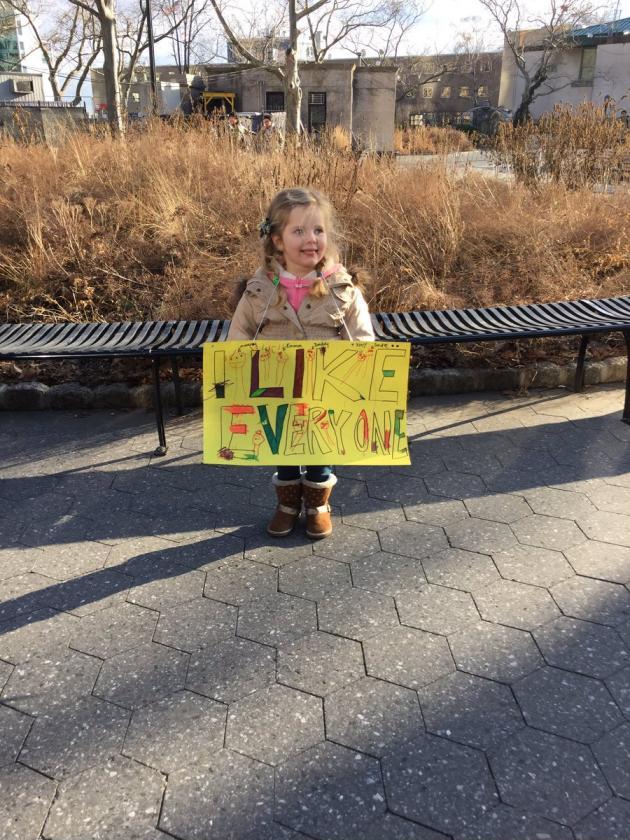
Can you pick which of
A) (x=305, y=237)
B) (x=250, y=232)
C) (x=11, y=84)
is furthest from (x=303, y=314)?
(x=11, y=84)

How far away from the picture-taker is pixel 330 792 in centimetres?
168

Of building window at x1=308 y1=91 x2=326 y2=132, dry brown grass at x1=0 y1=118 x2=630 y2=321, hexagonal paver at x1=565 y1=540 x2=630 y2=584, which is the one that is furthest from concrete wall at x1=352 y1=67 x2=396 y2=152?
hexagonal paver at x1=565 y1=540 x2=630 y2=584

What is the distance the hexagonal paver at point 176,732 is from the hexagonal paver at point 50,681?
0.80 feet

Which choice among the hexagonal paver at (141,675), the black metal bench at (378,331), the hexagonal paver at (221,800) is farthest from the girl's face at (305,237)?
the hexagonal paver at (221,800)

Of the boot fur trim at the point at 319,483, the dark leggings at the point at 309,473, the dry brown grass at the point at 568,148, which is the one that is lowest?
the boot fur trim at the point at 319,483

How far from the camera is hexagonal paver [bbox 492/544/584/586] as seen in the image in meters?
2.54

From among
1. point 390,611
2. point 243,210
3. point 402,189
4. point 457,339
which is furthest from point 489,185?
point 390,611

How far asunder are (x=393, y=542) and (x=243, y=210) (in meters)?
4.44

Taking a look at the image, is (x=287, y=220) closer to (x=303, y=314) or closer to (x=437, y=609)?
(x=303, y=314)

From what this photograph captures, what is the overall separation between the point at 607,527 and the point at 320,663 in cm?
152

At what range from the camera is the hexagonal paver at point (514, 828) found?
5.12ft

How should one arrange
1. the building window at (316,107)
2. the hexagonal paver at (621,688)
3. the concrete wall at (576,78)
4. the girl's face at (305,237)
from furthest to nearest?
the concrete wall at (576,78) → the building window at (316,107) → the girl's face at (305,237) → the hexagonal paver at (621,688)

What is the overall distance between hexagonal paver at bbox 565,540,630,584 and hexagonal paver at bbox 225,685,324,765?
Result: 4.16 ft

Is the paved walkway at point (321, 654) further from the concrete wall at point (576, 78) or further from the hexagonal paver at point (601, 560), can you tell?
the concrete wall at point (576, 78)
